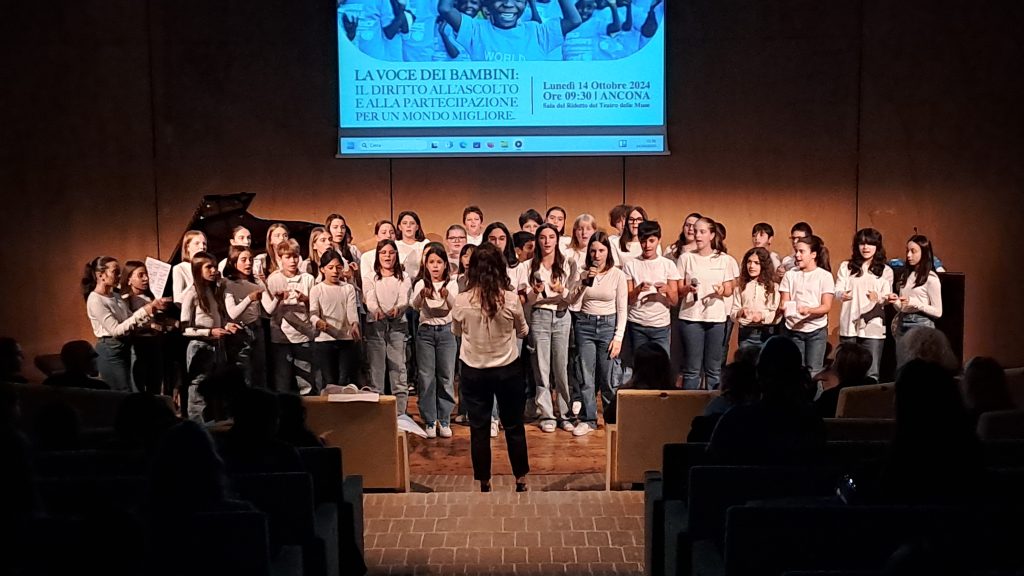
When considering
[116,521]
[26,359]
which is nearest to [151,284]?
[26,359]

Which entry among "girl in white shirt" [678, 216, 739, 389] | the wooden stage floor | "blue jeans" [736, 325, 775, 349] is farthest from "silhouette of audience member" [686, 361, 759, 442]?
"blue jeans" [736, 325, 775, 349]

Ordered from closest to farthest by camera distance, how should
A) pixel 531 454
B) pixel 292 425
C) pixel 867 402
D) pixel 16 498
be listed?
1. pixel 16 498
2. pixel 292 425
3. pixel 867 402
4. pixel 531 454

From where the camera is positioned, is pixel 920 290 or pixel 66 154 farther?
pixel 66 154

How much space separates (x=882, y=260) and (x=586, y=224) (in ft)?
7.25

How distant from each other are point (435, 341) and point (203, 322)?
1678 mm

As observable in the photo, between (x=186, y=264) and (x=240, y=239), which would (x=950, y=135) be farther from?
(x=186, y=264)

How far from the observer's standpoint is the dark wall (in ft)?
29.9

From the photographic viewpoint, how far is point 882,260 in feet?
23.4

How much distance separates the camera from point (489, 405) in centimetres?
516

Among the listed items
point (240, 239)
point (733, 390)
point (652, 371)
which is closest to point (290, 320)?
point (240, 239)

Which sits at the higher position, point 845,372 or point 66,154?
point 66,154

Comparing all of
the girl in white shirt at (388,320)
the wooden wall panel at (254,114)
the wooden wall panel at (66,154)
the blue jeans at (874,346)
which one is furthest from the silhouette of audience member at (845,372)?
the wooden wall panel at (66,154)

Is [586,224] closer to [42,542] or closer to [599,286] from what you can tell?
[599,286]

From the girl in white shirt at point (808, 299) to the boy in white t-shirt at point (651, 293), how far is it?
80 centimetres
